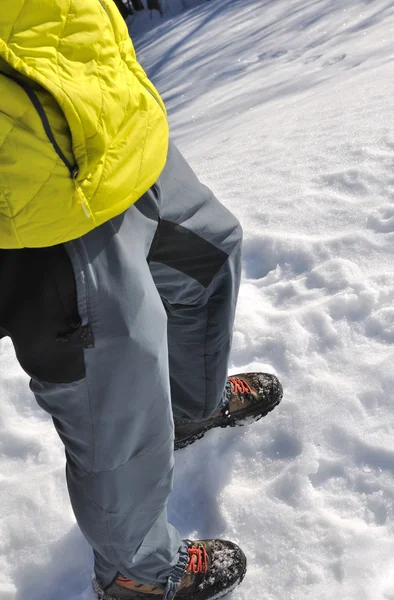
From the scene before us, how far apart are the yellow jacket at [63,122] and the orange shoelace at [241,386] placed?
0.95 m

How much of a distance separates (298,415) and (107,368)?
85cm

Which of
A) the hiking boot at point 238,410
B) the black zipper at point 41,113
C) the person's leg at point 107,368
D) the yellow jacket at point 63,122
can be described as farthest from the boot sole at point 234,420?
the black zipper at point 41,113

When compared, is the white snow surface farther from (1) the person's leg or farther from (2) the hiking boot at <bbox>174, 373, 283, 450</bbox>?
(1) the person's leg

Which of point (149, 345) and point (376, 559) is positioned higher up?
point (149, 345)

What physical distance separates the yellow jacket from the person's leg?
3.4 inches

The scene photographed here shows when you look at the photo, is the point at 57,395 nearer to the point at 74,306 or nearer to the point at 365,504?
the point at 74,306

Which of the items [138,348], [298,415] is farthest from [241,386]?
[138,348]

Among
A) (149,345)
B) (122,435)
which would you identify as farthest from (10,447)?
(149,345)

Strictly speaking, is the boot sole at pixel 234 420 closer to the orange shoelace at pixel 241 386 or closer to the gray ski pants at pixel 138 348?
the orange shoelace at pixel 241 386

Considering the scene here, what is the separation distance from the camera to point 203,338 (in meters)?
1.47

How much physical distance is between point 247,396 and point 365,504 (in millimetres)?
437

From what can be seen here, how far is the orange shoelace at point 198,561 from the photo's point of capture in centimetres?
135

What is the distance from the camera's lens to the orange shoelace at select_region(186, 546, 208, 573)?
4.43ft

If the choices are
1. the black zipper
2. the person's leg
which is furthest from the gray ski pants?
the black zipper
